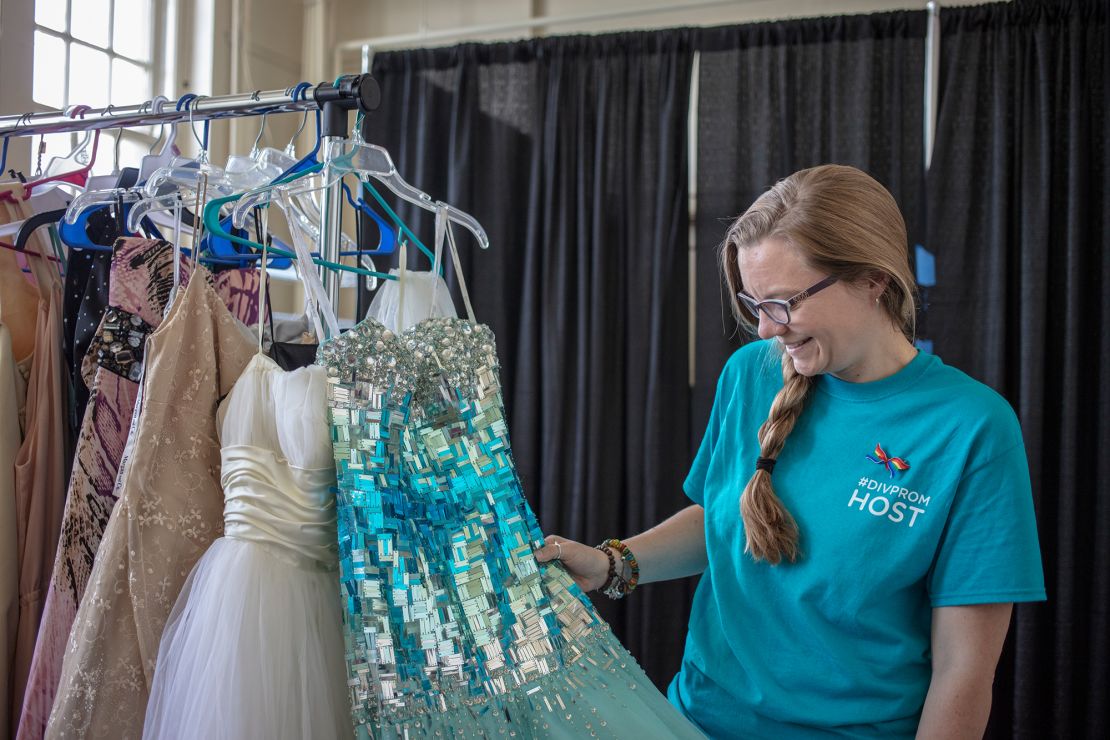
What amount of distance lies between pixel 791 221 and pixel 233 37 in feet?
8.33

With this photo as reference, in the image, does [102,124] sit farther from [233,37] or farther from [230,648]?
[233,37]

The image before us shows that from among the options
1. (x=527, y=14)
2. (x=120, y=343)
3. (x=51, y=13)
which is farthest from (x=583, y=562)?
(x=527, y=14)

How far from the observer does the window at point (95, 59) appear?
2576 mm

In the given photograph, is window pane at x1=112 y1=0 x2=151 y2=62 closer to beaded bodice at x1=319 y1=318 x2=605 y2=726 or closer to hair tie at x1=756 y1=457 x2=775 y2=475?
beaded bodice at x1=319 y1=318 x2=605 y2=726

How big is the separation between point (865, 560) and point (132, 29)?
9.13 feet

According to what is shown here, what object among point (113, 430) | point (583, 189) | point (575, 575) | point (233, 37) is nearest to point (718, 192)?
point (583, 189)

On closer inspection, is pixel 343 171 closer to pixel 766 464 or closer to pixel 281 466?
pixel 281 466

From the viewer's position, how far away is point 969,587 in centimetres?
113

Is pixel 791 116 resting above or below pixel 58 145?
above

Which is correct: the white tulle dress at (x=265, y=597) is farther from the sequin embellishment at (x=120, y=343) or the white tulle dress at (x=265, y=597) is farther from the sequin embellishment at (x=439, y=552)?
the sequin embellishment at (x=120, y=343)

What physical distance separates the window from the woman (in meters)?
2.05

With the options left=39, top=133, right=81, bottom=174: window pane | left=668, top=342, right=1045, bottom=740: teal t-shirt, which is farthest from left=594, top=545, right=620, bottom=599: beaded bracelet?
left=39, top=133, right=81, bottom=174: window pane

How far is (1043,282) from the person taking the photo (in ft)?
8.73

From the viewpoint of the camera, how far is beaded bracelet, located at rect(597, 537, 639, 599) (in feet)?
4.57
